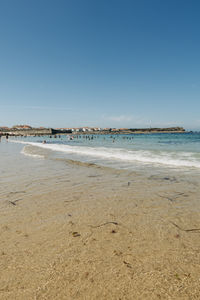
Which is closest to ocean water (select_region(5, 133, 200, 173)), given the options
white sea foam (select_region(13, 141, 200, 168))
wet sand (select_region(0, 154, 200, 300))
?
white sea foam (select_region(13, 141, 200, 168))

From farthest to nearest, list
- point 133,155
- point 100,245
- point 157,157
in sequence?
1. point 133,155
2. point 157,157
3. point 100,245

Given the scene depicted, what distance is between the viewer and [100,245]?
10.9ft

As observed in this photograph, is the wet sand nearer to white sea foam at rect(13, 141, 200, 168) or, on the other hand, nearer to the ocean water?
the ocean water

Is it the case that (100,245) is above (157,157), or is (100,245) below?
above

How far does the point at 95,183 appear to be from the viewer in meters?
7.82

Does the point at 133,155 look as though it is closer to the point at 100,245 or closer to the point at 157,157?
the point at 157,157

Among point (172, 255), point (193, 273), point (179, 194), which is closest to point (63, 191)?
point (179, 194)

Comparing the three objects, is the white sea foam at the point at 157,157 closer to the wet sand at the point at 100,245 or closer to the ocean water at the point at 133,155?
the ocean water at the point at 133,155

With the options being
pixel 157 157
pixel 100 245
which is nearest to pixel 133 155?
pixel 157 157

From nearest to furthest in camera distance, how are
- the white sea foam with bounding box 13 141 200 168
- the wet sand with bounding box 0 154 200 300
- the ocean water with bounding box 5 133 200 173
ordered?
the wet sand with bounding box 0 154 200 300 < the ocean water with bounding box 5 133 200 173 < the white sea foam with bounding box 13 141 200 168

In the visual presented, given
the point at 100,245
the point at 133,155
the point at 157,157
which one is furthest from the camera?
the point at 133,155

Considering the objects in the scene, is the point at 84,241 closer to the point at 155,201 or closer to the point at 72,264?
the point at 72,264

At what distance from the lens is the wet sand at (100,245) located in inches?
93.5

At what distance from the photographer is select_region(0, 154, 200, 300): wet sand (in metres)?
2.38
